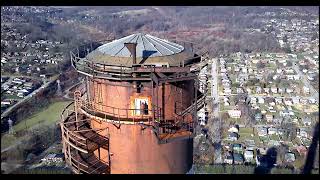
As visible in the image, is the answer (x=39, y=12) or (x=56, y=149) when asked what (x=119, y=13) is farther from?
(x=56, y=149)

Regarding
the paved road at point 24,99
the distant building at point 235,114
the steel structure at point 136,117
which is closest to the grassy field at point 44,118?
the paved road at point 24,99

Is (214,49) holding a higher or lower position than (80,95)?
lower

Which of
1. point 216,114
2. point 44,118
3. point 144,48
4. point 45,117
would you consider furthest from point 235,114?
point 144,48

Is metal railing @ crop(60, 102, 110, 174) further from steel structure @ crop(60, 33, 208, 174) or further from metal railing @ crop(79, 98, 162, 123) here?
metal railing @ crop(79, 98, 162, 123)

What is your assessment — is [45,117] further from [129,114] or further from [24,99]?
[129,114]

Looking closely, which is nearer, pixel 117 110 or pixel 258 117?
pixel 117 110

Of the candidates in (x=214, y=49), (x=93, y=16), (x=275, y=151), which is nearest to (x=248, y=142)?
(x=275, y=151)
